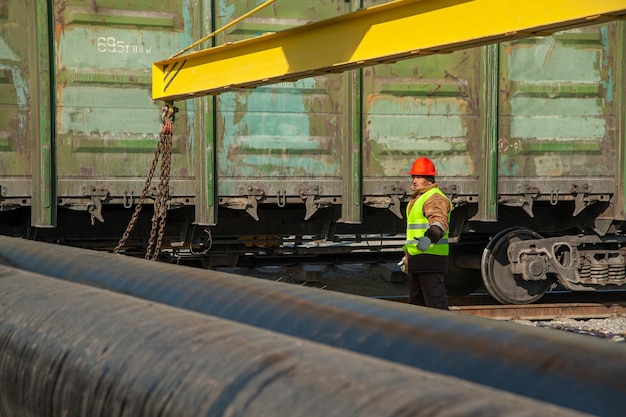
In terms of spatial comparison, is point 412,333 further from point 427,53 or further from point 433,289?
point 433,289

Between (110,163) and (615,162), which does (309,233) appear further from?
(615,162)

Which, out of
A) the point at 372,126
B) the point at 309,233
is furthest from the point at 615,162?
the point at 309,233

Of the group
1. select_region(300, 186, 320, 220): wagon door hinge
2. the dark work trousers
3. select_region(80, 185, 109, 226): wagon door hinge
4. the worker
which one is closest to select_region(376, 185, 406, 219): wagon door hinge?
select_region(300, 186, 320, 220): wagon door hinge

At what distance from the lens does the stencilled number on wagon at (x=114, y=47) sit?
26.7 feet

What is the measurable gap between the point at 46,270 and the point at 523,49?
22.3 feet

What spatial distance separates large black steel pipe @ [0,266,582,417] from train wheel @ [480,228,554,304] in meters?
7.02

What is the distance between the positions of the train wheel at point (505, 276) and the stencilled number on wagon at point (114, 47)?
166 inches

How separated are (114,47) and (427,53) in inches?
153

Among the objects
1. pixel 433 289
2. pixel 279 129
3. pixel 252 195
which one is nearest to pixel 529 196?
pixel 433 289

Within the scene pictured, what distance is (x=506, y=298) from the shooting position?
9.20 metres

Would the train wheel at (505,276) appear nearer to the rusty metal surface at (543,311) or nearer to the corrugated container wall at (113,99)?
the rusty metal surface at (543,311)

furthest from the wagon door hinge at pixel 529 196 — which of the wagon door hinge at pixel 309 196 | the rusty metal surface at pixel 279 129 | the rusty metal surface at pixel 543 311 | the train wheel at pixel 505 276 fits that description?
the wagon door hinge at pixel 309 196

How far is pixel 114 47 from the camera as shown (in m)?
8.16

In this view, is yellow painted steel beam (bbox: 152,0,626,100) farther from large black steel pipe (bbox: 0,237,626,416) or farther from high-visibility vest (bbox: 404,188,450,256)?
large black steel pipe (bbox: 0,237,626,416)
